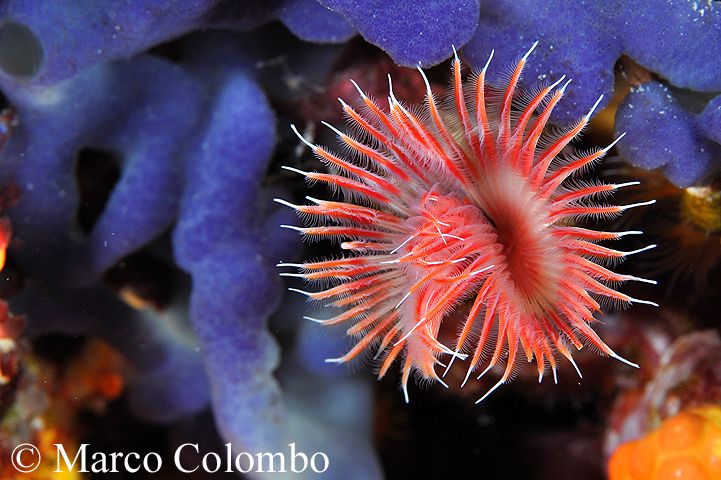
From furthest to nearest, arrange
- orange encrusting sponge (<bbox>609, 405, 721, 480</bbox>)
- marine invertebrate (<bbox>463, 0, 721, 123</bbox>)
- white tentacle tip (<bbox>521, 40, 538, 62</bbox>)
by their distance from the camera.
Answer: orange encrusting sponge (<bbox>609, 405, 721, 480</bbox>) < marine invertebrate (<bbox>463, 0, 721, 123</bbox>) < white tentacle tip (<bbox>521, 40, 538, 62</bbox>)

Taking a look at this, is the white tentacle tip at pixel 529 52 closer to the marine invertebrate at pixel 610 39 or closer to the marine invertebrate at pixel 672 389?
the marine invertebrate at pixel 610 39

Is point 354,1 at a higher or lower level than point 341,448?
higher

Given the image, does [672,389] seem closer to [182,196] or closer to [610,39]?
[610,39]

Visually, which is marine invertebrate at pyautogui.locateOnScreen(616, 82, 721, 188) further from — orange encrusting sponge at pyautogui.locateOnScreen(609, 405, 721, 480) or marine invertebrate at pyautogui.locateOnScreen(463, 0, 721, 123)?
orange encrusting sponge at pyautogui.locateOnScreen(609, 405, 721, 480)

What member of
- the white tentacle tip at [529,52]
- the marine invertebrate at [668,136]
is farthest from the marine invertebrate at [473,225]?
the marine invertebrate at [668,136]

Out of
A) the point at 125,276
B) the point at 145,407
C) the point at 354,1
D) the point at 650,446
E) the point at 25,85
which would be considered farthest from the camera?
the point at 145,407

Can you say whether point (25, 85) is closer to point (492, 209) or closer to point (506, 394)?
point (492, 209)

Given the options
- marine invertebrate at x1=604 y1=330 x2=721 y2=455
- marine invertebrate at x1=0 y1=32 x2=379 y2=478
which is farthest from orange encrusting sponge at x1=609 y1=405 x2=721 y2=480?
marine invertebrate at x1=0 y1=32 x2=379 y2=478

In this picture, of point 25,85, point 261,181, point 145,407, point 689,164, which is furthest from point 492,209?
point 145,407
